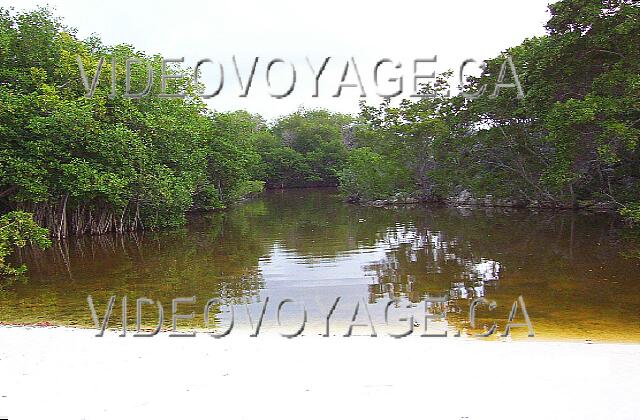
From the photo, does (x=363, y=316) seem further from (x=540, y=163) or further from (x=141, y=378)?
(x=540, y=163)

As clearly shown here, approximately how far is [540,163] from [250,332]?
2130 centimetres

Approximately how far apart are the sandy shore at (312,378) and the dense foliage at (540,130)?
11.1m

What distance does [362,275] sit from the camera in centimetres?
1183

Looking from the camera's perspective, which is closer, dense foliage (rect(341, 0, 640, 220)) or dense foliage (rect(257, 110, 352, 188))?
dense foliage (rect(341, 0, 640, 220))

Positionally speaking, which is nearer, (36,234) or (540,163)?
(36,234)

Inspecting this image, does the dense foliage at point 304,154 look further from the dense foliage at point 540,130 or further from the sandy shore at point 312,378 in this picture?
the sandy shore at point 312,378

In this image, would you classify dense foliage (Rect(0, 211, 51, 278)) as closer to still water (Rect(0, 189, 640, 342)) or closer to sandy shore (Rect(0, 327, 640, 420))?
still water (Rect(0, 189, 640, 342))

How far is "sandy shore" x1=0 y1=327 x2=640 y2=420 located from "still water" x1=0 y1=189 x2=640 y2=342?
4.90ft

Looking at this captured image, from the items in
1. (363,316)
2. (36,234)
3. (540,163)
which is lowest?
(363,316)

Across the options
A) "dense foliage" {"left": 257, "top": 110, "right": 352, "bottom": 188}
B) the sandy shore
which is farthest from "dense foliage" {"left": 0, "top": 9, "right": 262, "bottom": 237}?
"dense foliage" {"left": 257, "top": 110, "right": 352, "bottom": 188}

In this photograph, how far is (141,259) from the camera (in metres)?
15.2

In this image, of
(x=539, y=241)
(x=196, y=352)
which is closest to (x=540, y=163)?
(x=539, y=241)

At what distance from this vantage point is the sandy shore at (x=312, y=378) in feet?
14.5

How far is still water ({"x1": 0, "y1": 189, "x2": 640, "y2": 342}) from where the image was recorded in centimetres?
846
